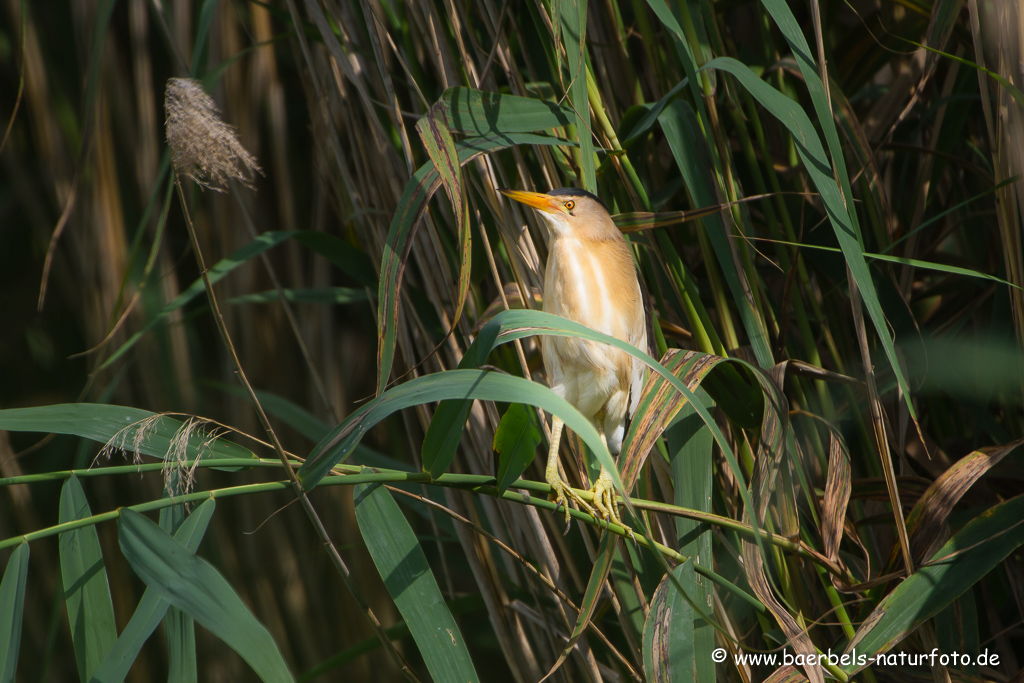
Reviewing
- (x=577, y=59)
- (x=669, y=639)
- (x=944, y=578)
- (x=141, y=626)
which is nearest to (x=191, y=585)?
(x=141, y=626)

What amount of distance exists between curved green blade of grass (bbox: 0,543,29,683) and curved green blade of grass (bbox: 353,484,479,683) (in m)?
0.28

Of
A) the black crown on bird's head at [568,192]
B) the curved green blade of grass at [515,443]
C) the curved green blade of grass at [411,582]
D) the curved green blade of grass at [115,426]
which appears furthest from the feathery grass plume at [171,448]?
the black crown on bird's head at [568,192]

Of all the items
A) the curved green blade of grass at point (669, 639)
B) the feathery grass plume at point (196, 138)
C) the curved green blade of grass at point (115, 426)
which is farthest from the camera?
the curved green blade of grass at point (669, 639)

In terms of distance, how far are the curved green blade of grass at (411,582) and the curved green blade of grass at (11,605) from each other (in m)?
0.28

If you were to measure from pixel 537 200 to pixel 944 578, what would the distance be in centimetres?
66

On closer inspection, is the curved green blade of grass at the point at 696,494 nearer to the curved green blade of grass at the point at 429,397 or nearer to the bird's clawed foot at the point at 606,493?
the bird's clawed foot at the point at 606,493

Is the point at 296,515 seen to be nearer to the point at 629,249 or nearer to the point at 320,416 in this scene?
the point at 320,416

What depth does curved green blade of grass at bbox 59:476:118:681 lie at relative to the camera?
24.2 inches

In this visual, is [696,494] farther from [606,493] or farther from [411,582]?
[411,582]

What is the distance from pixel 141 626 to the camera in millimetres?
574

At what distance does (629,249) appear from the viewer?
39.9 inches

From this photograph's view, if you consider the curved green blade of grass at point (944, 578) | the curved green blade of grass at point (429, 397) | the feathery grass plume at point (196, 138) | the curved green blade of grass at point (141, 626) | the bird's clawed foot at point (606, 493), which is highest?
the feathery grass plume at point (196, 138)

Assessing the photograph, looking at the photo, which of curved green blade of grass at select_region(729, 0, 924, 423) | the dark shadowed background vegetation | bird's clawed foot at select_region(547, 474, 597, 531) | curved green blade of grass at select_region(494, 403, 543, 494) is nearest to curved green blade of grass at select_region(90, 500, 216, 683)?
the dark shadowed background vegetation

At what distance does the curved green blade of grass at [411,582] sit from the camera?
0.67 metres
